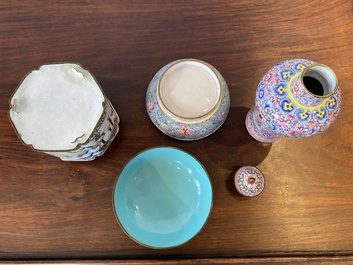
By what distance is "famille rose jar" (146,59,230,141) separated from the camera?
647mm

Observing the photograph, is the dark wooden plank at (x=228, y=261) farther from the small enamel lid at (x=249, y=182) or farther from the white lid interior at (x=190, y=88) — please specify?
the white lid interior at (x=190, y=88)

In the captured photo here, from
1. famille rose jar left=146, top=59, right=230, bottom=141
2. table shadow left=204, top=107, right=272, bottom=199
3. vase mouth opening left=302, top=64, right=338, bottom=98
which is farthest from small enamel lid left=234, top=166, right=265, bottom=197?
vase mouth opening left=302, top=64, right=338, bottom=98

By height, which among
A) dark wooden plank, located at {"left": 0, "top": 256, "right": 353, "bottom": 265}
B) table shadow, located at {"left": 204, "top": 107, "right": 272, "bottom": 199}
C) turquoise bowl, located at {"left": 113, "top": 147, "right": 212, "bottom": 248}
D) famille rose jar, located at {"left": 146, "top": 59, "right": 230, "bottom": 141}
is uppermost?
famille rose jar, located at {"left": 146, "top": 59, "right": 230, "bottom": 141}

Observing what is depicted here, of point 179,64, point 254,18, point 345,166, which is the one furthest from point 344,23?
point 179,64

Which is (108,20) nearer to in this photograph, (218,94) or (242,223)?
(218,94)

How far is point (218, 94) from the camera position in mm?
654

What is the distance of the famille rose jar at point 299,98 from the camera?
540 millimetres

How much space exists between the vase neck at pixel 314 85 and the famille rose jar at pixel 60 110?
364 mm

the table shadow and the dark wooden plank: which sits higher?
the table shadow

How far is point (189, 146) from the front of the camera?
73 centimetres

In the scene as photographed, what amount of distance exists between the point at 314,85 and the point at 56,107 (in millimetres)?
505

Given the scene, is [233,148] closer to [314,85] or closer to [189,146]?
[189,146]

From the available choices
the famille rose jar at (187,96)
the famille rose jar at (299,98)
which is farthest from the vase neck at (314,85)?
the famille rose jar at (187,96)

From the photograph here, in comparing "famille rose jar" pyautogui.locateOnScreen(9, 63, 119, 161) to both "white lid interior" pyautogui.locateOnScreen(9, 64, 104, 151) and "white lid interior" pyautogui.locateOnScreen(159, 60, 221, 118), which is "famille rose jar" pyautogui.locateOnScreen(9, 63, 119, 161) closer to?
"white lid interior" pyautogui.locateOnScreen(9, 64, 104, 151)
